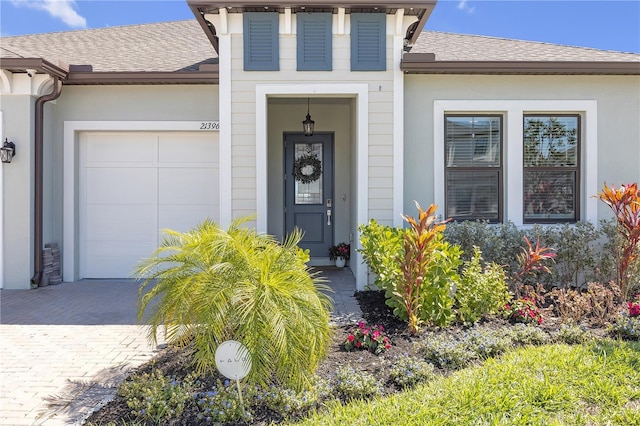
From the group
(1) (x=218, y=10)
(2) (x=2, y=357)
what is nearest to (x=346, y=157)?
(1) (x=218, y=10)

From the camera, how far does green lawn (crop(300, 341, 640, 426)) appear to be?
8.64 feet

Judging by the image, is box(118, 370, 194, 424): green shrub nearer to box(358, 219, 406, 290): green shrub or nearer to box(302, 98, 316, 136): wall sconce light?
box(358, 219, 406, 290): green shrub

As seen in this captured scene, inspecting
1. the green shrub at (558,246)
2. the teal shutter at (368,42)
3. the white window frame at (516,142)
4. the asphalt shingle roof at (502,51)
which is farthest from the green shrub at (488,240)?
the asphalt shingle roof at (502,51)

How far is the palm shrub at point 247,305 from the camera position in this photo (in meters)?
2.82

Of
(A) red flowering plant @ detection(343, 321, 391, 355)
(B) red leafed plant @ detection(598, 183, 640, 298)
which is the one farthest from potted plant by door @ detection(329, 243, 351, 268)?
(B) red leafed plant @ detection(598, 183, 640, 298)

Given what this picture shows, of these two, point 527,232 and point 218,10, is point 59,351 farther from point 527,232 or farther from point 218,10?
point 527,232

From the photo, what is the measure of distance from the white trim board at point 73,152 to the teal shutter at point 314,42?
2076 millimetres

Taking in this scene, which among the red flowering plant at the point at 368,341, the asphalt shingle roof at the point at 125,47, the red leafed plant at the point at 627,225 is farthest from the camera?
the asphalt shingle roof at the point at 125,47

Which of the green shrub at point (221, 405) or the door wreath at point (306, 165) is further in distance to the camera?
the door wreath at point (306, 165)

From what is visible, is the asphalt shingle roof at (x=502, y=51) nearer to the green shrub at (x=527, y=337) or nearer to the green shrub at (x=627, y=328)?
the green shrub at (x=627, y=328)

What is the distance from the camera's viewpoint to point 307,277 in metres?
3.21

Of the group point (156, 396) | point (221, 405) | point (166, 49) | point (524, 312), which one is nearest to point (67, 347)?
point (156, 396)

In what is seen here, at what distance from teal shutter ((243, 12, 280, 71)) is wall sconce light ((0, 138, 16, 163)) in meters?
3.71

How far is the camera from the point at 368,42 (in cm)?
579
